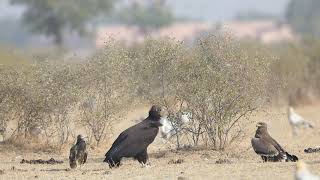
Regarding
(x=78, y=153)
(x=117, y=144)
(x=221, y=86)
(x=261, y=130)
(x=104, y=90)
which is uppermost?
(x=104, y=90)

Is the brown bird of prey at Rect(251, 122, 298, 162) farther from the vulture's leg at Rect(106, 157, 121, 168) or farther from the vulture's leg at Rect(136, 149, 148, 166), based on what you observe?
the vulture's leg at Rect(106, 157, 121, 168)

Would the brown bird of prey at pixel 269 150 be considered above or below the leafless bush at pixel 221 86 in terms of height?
below

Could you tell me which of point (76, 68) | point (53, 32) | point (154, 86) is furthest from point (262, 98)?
point (53, 32)

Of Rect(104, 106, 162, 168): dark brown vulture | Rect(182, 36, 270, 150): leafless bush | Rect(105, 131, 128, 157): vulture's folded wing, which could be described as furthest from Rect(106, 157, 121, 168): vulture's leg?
Rect(182, 36, 270, 150): leafless bush

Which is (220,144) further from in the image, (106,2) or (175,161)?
(106,2)

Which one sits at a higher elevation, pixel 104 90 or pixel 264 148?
pixel 104 90

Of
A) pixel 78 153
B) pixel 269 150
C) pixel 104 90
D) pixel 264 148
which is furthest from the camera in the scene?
pixel 104 90

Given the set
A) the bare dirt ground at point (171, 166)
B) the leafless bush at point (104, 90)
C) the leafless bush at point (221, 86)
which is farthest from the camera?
the leafless bush at point (104, 90)

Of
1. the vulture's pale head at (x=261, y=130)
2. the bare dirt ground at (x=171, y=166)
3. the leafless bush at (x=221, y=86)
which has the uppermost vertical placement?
the leafless bush at (x=221, y=86)

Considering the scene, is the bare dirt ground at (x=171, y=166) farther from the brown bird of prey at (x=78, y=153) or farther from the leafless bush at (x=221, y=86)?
the leafless bush at (x=221, y=86)

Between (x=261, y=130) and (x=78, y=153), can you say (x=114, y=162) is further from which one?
(x=261, y=130)

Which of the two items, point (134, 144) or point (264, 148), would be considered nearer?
point (134, 144)

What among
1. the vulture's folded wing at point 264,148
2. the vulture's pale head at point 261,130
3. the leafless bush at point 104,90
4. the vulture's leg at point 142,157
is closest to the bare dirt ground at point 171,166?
the vulture's leg at point 142,157

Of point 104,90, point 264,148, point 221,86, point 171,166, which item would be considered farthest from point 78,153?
point 104,90
